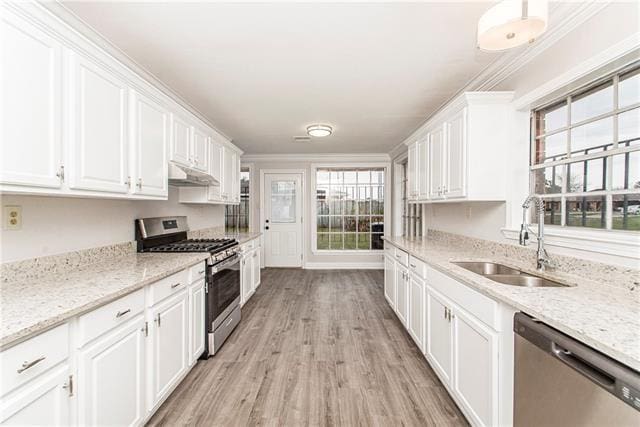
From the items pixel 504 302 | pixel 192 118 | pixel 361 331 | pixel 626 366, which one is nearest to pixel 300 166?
pixel 192 118

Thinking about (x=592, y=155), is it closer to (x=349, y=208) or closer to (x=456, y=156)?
(x=456, y=156)

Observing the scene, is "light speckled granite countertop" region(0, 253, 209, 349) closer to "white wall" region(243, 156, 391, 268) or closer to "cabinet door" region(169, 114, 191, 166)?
"cabinet door" region(169, 114, 191, 166)

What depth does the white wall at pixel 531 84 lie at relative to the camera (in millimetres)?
1463

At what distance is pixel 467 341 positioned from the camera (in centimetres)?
165

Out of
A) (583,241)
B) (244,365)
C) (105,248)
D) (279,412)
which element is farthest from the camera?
(244,365)

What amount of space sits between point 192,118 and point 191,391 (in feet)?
7.99

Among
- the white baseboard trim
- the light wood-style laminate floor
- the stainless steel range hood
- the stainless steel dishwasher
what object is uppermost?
the stainless steel range hood

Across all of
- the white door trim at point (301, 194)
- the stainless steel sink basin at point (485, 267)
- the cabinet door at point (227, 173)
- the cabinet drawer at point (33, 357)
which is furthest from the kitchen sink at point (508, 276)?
the white door trim at point (301, 194)

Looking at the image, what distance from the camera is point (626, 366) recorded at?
839 millimetres

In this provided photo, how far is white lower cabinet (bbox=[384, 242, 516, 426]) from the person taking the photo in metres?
1.37

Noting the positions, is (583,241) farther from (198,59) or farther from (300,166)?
(300,166)

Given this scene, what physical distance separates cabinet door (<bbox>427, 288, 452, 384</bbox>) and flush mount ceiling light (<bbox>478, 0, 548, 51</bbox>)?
1.57 meters

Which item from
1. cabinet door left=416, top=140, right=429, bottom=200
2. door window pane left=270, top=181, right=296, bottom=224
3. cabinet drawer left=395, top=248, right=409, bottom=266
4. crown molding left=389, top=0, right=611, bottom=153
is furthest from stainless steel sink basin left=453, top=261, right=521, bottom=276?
door window pane left=270, top=181, right=296, bottom=224

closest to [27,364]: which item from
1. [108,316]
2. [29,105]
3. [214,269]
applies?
[108,316]
